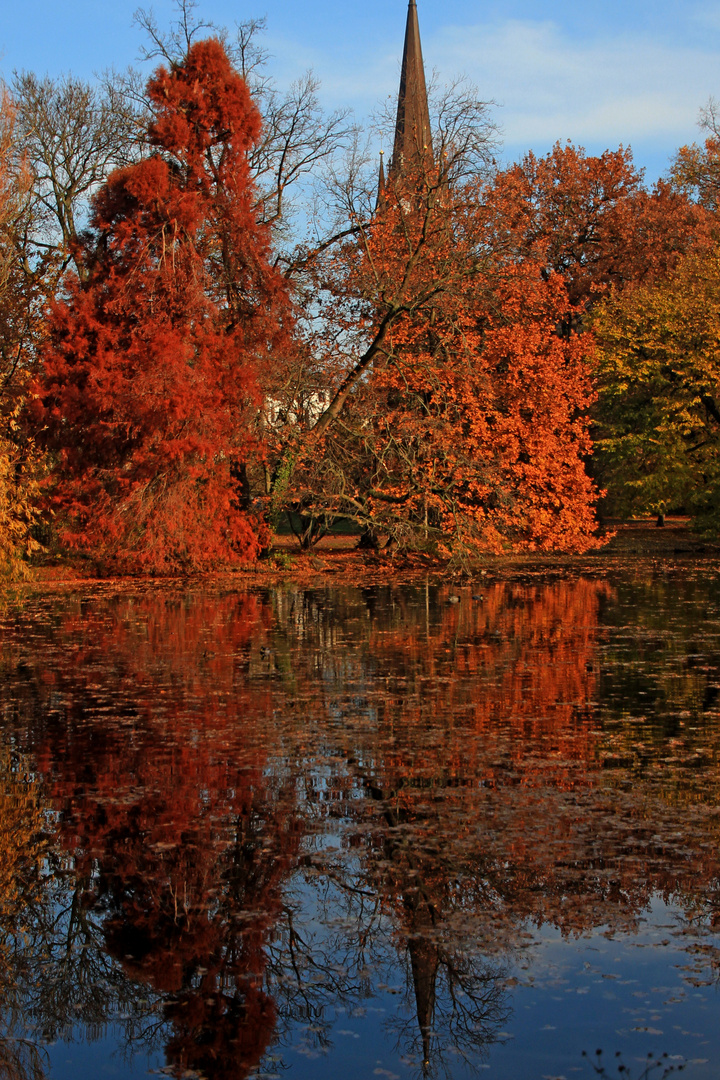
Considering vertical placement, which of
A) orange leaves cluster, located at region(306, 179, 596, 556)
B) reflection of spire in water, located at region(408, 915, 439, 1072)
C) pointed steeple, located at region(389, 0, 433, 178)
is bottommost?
reflection of spire in water, located at region(408, 915, 439, 1072)

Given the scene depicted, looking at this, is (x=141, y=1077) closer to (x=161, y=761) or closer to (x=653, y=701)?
(x=161, y=761)

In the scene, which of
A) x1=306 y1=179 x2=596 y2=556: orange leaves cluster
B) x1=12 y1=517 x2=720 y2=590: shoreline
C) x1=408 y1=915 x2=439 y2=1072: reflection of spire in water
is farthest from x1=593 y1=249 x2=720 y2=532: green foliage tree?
Result: x1=408 y1=915 x2=439 y2=1072: reflection of spire in water

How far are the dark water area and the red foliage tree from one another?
39.5 ft

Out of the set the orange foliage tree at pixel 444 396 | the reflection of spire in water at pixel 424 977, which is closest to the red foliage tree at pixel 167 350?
the orange foliage tree at pixel 444 396

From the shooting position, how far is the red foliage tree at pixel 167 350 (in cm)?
2436

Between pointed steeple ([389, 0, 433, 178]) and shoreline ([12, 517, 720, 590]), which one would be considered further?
pointed steeple ([389, 0, 433, 178])

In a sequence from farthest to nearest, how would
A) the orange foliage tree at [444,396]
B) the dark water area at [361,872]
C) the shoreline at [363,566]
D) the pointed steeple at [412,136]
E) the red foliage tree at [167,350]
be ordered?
the pointed steeple at [412,136] < the orange foliage tree at [444,396] < the shoreline at [363,566] < the red foliage tree at [167,350] < the dark water area at [361,872]

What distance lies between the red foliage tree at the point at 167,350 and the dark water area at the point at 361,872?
12052 mm

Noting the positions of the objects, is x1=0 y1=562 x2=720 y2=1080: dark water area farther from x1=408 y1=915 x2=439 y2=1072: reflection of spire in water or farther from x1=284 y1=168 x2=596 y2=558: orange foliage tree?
x1=284 y1=168 x2=596 y2=558: orange foliage tree

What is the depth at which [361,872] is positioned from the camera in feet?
20.8

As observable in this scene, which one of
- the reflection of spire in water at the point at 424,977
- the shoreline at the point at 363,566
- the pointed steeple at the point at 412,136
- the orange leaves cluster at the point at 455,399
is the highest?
the pointed steeple at the point at 412,136

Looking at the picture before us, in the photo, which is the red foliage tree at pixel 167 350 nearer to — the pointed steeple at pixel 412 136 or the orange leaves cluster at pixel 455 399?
the orange leaves cluster at pixel 455 399

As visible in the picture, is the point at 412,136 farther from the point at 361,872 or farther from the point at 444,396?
the point at 361,872

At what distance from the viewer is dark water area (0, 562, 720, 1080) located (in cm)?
470
